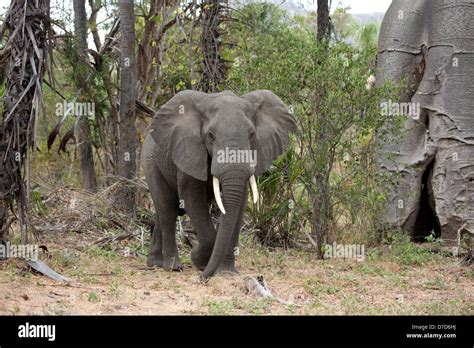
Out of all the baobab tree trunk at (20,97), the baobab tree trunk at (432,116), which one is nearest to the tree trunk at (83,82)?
the baobab tree trunk at (20,97)

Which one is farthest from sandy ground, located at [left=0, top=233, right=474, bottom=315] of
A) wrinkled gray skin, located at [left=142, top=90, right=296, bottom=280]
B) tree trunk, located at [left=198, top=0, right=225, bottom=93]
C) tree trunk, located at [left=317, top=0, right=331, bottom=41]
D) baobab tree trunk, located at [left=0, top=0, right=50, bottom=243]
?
tree trunk, located at [left=317, top=0, right=331, bottom=41]

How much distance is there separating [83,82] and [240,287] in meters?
7.29

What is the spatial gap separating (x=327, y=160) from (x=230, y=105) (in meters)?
2.68

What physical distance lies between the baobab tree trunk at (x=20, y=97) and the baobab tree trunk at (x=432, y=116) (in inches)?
208

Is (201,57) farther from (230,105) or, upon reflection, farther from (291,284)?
(291,284)

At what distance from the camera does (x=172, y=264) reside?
10.3m

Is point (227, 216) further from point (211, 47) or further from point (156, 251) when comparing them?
point (211, 47)

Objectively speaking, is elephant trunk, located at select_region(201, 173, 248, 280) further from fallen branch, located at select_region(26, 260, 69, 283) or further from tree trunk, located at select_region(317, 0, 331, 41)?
tree trunk, located at select_region(317, 0, 331, 41)

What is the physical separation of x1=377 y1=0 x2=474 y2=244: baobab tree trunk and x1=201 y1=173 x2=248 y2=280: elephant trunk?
12.9ft

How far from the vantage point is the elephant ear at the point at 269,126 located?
968 cm

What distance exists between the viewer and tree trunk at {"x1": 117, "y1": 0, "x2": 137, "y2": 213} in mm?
13469

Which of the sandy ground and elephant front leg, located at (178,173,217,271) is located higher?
elephant front leg, located at (178,173,217,271)

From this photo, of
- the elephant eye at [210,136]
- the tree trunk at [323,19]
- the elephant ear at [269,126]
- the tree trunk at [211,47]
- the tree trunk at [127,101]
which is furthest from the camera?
the tree trunk at [211,47]

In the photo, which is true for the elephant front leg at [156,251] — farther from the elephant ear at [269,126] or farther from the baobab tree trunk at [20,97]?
the elephant ear at [269,126]
